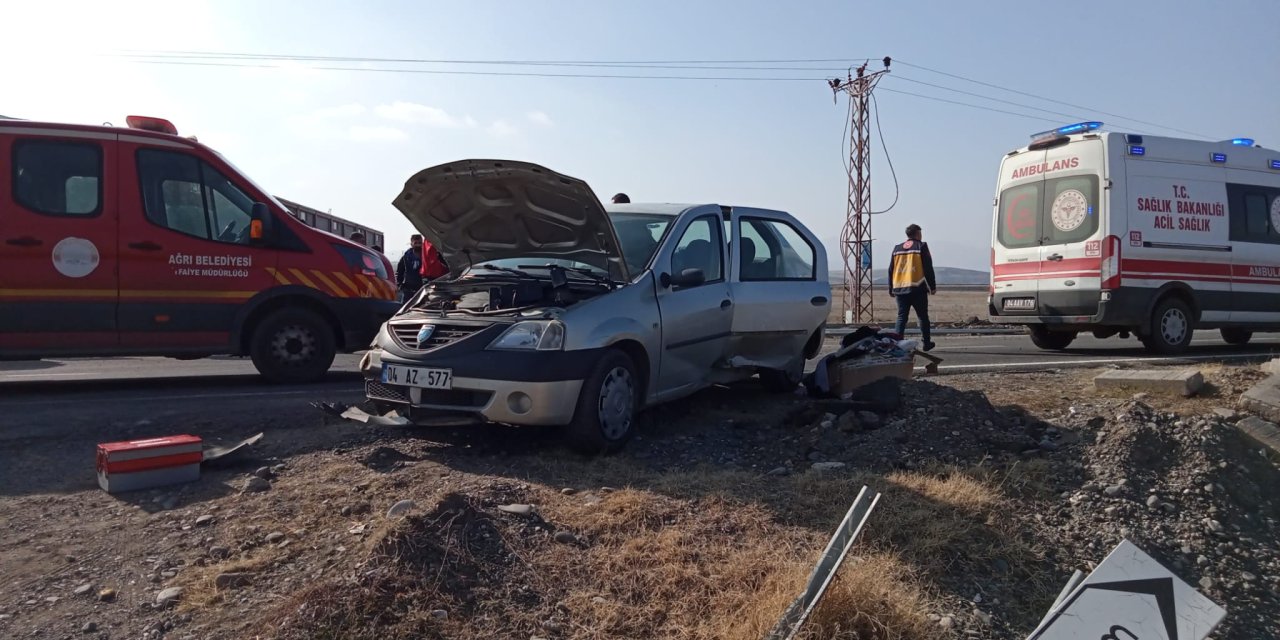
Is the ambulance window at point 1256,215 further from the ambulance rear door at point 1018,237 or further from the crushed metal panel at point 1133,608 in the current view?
the crushed metal panel at point 1133,608

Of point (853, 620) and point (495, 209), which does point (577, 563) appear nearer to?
point (853, 620)

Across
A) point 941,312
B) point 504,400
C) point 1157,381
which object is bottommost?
point 1157,381

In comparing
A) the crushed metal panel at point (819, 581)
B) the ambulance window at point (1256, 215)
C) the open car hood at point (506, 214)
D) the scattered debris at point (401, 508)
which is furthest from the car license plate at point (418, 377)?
the ambulance window at point (1256, 215)

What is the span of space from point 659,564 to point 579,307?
2.15 metres

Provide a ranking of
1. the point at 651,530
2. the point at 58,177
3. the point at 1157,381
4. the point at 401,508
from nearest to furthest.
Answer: the point at 651,530
the point at 401,508
the point at 1157,381
the point at 58,177

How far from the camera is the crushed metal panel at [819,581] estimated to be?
3100 mm

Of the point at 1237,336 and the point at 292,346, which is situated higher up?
the point at 292,346

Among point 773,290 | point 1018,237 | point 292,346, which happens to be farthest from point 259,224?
point 1018,237

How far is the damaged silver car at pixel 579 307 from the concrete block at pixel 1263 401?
308cm

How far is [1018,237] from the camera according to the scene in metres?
12.0

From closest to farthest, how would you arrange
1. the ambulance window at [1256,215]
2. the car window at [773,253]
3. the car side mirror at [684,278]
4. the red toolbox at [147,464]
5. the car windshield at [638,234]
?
the red toolbox at [147,464] < the car side mirror at [684,278] < the car windshield at [638,234] < the car window at [773,253] < the ambulance window at [1256,215]

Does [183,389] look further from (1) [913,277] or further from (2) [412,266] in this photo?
(1) [913,277]

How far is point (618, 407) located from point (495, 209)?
5.86 feet

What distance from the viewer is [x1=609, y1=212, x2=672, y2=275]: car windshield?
627 centimetres
